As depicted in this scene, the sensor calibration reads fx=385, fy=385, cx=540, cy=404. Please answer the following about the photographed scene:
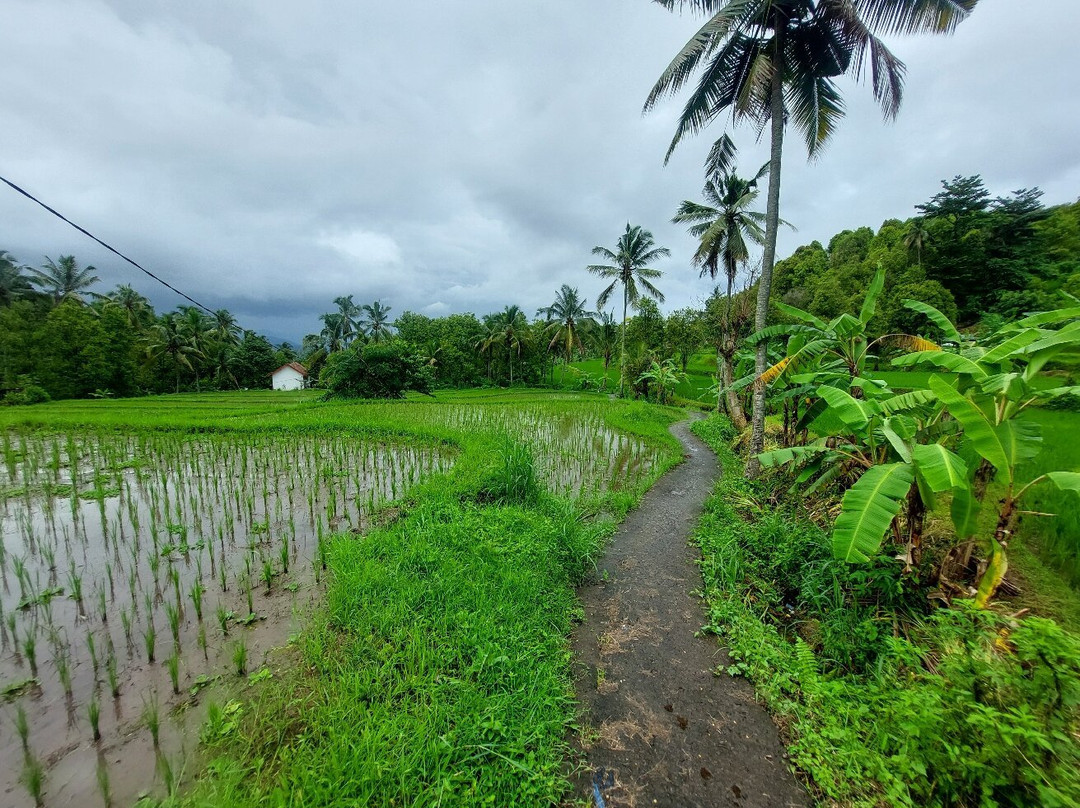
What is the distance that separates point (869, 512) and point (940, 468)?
59 cm

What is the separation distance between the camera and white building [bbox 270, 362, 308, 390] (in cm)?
4662

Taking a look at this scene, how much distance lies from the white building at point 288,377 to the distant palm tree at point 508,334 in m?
23.9

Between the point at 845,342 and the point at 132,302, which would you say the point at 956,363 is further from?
the point at 132,302

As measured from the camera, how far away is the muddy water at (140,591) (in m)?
2.34

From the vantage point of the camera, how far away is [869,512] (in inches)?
119

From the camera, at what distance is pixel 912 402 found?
398 cm

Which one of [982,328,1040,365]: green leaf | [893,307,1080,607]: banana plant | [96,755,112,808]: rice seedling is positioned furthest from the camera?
[982,328,1040,365]: green leaf

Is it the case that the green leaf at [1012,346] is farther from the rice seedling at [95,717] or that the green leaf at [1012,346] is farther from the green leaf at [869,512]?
the rice seedling at [95,717]

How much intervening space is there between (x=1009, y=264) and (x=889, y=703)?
40083mm

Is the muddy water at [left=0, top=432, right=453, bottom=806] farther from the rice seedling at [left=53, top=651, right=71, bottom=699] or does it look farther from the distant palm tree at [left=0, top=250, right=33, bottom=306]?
the distant palm tree at [left=0, top=250, right=33, bottom=306]

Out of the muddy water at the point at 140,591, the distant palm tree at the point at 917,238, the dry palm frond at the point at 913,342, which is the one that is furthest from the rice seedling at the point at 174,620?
the distant palm tree at the point at 917,238

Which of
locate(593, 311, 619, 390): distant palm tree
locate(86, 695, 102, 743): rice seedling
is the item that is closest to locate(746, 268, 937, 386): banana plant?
locate(86, 695, 102, 743): rice seedling

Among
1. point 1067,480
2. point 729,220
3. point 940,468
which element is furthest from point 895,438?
point 729,220

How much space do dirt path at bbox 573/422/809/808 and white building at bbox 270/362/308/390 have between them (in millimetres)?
51641
